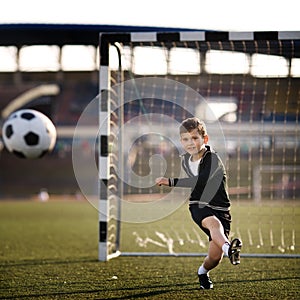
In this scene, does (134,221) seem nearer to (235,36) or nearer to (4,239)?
(4,239)

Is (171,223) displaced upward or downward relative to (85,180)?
upward

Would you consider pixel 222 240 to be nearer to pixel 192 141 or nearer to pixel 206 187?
pixel 206 187

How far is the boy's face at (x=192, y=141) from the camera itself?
5.01 m

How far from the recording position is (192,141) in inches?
198

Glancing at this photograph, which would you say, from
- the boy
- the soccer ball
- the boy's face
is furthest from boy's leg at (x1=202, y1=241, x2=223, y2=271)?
the soccer ball

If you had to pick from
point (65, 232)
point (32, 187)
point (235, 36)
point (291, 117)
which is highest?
point (235, 36)

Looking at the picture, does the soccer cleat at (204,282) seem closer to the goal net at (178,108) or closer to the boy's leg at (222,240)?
the boy's leg at (222,240)

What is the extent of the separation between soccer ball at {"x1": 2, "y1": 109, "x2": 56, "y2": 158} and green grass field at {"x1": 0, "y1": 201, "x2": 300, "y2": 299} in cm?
116

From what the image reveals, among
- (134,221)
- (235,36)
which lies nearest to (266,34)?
(235,36)

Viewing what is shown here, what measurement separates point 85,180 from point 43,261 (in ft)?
73.7

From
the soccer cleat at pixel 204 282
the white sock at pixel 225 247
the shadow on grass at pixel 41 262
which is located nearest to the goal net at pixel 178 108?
the shadow on grass at pixel 41 262

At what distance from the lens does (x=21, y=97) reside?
3431cm

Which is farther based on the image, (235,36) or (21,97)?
(21,97)

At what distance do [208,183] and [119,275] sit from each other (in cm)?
145
